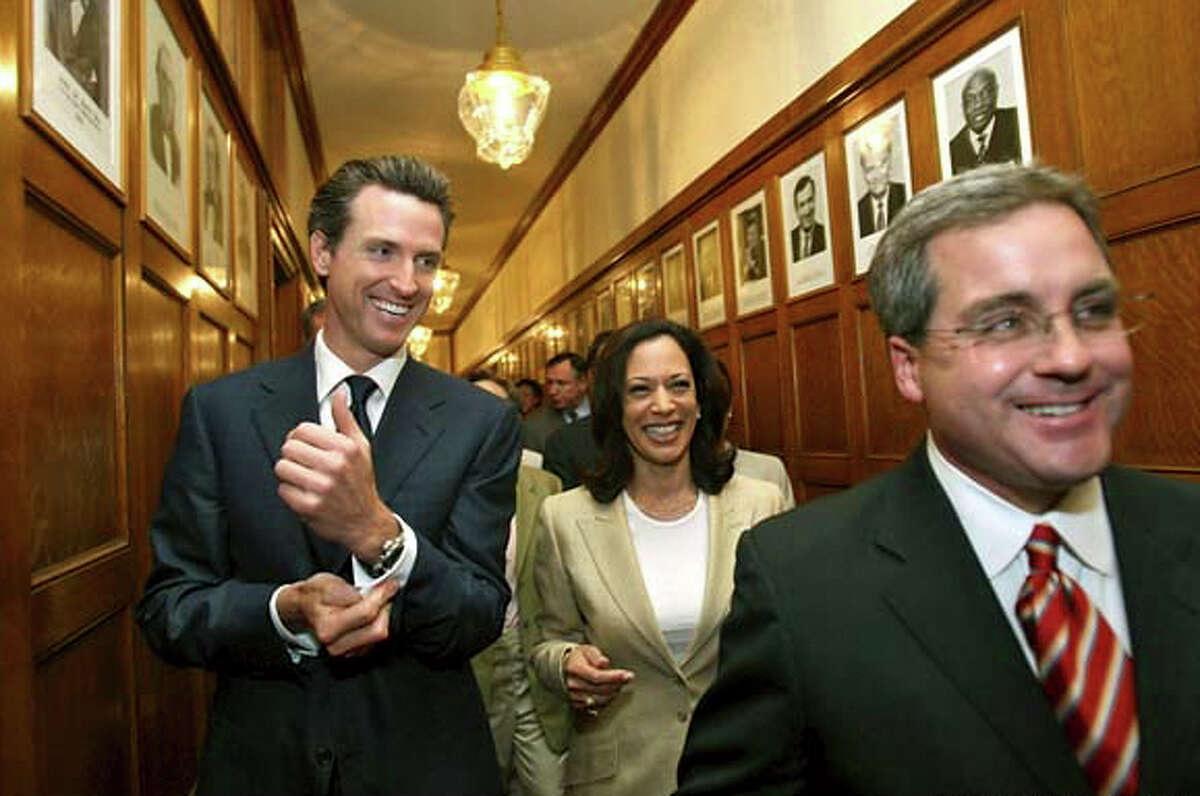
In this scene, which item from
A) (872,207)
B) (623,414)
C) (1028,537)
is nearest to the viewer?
(1028,537)

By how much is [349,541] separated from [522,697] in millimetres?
1657

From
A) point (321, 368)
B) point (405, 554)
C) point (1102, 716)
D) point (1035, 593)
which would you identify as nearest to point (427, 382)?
point (321, 368)

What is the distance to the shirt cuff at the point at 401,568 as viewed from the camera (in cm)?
130

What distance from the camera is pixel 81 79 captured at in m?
1.82

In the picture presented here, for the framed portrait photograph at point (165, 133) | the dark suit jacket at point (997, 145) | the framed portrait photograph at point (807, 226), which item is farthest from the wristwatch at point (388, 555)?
the framed portrait photograph at point (807, 226)

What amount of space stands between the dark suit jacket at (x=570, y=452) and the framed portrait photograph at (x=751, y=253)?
3.94ft

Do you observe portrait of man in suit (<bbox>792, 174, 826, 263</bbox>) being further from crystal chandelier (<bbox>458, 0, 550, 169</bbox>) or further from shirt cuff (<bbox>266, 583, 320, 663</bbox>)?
shirt cuff (<bbox>266, 583, 320, 663</bbox>)

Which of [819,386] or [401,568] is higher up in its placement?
[819,386]

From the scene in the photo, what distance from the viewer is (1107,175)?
89.2 inches

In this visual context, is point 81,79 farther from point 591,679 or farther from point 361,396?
point 591,679

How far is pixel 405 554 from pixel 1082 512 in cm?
98

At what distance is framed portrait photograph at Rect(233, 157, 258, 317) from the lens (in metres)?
Result: 3.94

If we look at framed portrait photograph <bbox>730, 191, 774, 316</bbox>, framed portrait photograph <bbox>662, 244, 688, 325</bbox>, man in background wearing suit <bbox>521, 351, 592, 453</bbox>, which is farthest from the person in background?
framed portrait photograph <bbox>662, 244, 688, 325</bbox>

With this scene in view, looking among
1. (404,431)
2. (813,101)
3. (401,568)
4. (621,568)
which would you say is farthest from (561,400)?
(401,568)
